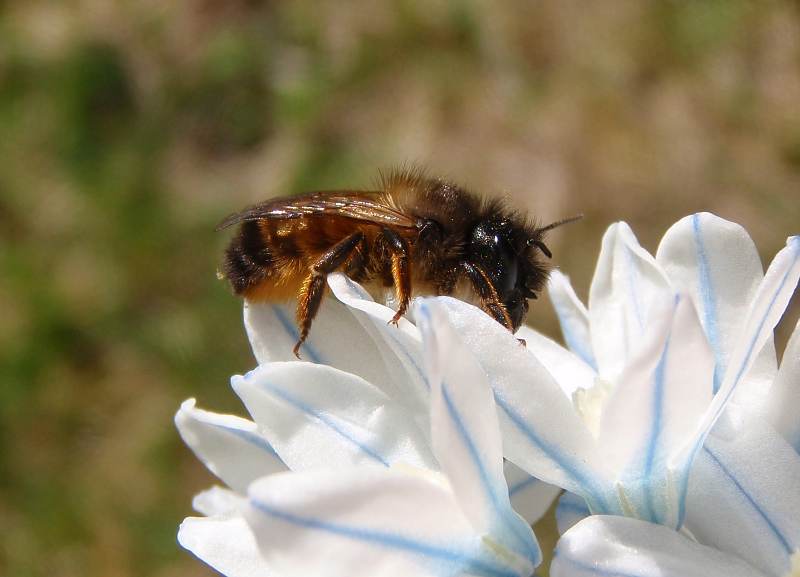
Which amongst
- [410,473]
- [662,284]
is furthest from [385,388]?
[662,284]

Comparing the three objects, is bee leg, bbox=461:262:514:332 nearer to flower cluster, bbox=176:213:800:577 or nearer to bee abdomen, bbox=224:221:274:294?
flower cluster, bbox=176:213:800:577

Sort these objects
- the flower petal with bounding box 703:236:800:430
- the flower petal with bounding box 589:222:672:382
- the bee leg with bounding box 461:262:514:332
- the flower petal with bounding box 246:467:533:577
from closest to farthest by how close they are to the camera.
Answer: the flower petal with bounding box 246:467:533:577 → the flower petal with bounding box 703:236:800:430 → the flower petal with bounding box 589:222:672:382 → the bee leg with bounding box 461:262:514:332

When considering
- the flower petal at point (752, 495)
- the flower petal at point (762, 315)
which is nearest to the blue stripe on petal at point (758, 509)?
the flower petal at point (752, 495)

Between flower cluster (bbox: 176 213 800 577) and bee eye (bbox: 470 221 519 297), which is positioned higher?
bee eye (bbox: 470 221 519 297)

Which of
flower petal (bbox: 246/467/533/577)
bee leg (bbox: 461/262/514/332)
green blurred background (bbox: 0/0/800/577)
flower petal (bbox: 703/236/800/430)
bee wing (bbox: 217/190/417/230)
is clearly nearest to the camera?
flower petal (bbox: 246/467/533/577)

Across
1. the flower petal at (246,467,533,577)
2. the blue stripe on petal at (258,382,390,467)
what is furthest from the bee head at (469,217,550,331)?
the flower petal at (246,467,533,577)

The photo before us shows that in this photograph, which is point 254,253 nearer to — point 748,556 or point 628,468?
point 628,468
